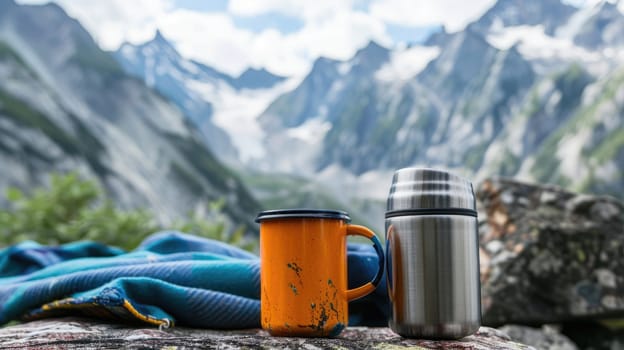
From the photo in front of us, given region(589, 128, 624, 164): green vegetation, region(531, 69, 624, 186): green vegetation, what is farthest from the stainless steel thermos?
region(531, 69, 624, 186): green vegetation

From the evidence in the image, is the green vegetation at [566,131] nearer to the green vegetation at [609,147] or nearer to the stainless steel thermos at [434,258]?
the green vegetation at [609,147]

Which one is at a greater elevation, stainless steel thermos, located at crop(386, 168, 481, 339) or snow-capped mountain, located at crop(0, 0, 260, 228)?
snow-capped mountain, located at crop(0, 0, 260, 228)

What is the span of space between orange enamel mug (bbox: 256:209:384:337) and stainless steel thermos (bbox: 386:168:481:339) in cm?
16

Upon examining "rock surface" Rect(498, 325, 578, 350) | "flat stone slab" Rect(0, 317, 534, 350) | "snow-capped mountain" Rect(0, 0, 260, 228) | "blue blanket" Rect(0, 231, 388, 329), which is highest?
"snow-capped mountain" Rect(0, 0, 260, 228)

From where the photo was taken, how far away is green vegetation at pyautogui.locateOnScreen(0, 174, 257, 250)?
5.18 m

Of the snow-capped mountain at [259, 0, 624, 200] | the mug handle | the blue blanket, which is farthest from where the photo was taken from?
the snow-capped mountain at [259, 0, 624, 200]

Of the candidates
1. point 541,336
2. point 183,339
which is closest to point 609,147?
point 541,336

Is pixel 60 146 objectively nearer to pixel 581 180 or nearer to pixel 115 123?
pixel 115 123

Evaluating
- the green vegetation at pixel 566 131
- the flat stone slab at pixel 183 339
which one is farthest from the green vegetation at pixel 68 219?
the green vegetation at pixel 566 131

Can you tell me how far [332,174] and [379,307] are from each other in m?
182

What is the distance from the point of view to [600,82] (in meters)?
129

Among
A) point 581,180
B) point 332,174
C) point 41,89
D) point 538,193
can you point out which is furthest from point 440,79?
point 538,193

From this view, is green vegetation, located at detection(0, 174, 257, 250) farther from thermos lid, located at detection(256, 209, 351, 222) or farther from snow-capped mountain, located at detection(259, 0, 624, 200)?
snow-capped mountain, located at detection(259, 0, 624, 200)

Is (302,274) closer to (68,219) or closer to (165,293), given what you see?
(165,293)
